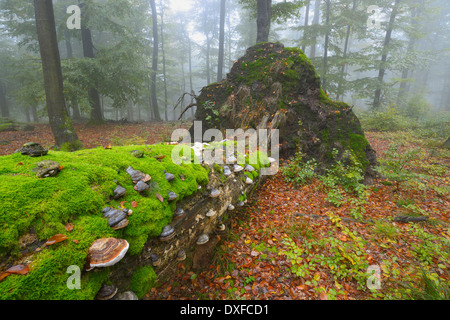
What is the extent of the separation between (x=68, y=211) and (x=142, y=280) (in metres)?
1.08

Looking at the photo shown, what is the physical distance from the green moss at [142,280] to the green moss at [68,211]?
0.27 meters

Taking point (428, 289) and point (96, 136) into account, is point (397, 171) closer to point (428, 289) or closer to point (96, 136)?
point (428, 289)

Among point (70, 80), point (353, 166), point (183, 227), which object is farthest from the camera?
point (70, 80)

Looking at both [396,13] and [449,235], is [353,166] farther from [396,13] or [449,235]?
[396,13]

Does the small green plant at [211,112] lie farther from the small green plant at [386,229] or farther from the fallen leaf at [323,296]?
the fallen leaf at [323,296]

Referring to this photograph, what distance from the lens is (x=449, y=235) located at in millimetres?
3768

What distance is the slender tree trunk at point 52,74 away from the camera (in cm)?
651

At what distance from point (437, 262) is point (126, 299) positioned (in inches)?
192

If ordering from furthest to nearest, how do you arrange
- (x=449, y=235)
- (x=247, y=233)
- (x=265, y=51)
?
(x=265, y=51)
(x=247, y=233)
(x=449, y=235)

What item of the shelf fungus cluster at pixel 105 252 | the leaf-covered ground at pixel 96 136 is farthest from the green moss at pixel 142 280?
the leaf-covered ground at pixel 96 136

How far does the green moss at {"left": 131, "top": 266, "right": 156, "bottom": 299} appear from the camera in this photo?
2.04m

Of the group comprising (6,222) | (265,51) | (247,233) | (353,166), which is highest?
(265,51)

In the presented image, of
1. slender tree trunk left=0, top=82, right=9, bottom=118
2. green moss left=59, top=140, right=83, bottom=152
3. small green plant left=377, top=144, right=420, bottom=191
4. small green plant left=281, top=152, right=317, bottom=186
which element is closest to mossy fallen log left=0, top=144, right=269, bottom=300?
small green plant left=281, top=152, right=317, bottom=186
